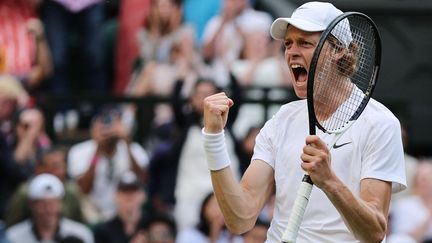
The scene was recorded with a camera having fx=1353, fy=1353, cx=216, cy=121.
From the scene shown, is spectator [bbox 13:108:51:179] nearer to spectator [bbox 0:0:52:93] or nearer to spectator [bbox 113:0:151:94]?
spectator [bbox 0:0:52:93]

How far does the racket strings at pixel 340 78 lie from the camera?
5125 millimetres

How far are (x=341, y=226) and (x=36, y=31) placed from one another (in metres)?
5.59

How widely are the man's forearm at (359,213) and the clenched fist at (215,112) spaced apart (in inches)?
20.5

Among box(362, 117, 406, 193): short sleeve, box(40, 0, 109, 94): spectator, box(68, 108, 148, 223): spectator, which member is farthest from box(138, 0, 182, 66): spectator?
box(362, 117, 406, 193): short sleeve

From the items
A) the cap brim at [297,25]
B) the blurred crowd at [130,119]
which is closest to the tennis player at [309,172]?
the cap brim at [297,25]

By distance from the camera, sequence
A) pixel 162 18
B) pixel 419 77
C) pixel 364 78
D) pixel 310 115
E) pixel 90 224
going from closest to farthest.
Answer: pixel 310 115
pixel 364 78
pixel 90 224
pixel 162 18
pixel 419 77

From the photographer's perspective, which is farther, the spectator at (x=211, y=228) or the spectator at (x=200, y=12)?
the spectator at (x=200, y=12)

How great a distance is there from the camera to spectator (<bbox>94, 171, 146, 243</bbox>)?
9.74m

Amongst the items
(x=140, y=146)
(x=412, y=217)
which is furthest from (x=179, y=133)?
(x=412, y=217)

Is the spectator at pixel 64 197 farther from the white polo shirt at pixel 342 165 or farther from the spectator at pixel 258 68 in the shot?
the white polo shirt at pixel 342 165

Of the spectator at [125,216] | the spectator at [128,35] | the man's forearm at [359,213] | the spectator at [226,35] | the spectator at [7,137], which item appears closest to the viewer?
the man's forearm at [359,213]

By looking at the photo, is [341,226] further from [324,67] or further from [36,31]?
[36,31]

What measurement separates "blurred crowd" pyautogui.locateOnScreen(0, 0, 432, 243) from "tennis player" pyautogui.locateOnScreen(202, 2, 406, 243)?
3.97m

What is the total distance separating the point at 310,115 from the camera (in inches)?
199
